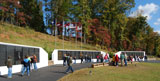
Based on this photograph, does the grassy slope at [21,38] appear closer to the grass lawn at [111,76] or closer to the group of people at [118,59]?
the group of people at [118,59]

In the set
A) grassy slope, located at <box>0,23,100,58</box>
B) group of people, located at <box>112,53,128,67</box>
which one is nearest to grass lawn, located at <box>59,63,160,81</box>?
group of people, located at <box>112,53,128,67</box>

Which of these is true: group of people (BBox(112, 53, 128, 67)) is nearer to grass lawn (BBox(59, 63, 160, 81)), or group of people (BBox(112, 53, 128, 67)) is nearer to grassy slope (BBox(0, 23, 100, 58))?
grass lawn (BBox(59, 63, 160, 81))

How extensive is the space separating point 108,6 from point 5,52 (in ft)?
161

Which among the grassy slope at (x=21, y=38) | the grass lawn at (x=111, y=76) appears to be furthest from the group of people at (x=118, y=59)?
the grassy slope at (x=21, y=38)

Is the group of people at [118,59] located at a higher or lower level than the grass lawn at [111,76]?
higher

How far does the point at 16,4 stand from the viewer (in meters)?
41.0

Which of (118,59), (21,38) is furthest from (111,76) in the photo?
(21,38)

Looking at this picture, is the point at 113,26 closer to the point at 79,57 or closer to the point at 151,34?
the point at 151,34

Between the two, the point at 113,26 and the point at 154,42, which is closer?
the point at 113,26

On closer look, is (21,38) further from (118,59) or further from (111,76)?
(111,76)

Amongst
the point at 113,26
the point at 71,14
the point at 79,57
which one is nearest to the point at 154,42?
the point at 113,26

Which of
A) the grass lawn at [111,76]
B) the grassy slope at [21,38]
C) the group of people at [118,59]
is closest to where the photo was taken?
the grass lawn at [111,76]

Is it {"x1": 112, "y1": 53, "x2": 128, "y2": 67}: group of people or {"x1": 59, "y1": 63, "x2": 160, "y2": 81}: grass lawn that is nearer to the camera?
{"x1": 59, "y1": 63, "x2": 160, "y2": 81}: grass lawn

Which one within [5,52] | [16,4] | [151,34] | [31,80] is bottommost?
[31,80]
